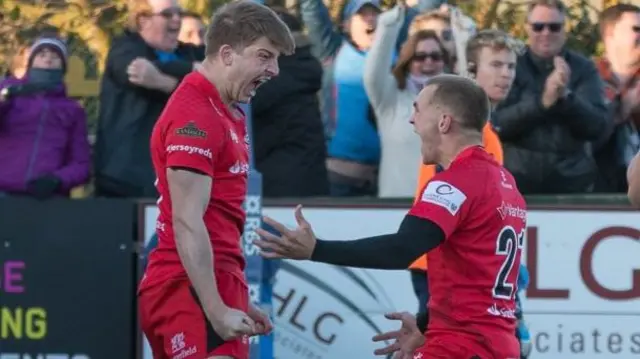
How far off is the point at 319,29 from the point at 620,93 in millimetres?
2003

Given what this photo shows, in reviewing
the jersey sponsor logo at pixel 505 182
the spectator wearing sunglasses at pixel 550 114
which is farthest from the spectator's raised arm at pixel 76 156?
the jersey sponsor logo at pixel 505 182

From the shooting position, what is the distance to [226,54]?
5754 millimetres

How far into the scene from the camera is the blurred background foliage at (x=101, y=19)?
1175cm

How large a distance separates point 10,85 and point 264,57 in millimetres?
3786

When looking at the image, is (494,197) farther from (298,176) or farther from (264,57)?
(298,176)

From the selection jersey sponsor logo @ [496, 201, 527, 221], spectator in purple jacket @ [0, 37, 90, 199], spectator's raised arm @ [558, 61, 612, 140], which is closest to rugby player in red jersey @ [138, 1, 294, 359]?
jersey sponsor logo @ [496, 201, 527, 221]

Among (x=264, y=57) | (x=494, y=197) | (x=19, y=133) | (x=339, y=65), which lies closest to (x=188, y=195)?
(x=264, y=57)

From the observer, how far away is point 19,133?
9.17m

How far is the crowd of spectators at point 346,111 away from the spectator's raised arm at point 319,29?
0.60 metres

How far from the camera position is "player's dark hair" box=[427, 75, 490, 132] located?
5.84 metres

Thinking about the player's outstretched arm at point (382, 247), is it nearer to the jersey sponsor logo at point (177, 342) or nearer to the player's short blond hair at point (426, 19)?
the jersey sponsor logo at point (177, 342)

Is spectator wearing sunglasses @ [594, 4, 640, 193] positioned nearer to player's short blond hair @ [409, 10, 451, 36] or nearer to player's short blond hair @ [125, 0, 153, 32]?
player's short blond hair @ [409, 10, 451, 36]

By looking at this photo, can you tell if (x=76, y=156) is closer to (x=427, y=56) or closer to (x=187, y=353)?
(x=427, y=56)

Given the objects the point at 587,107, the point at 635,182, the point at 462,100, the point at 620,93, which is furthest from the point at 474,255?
the point at 620,93
